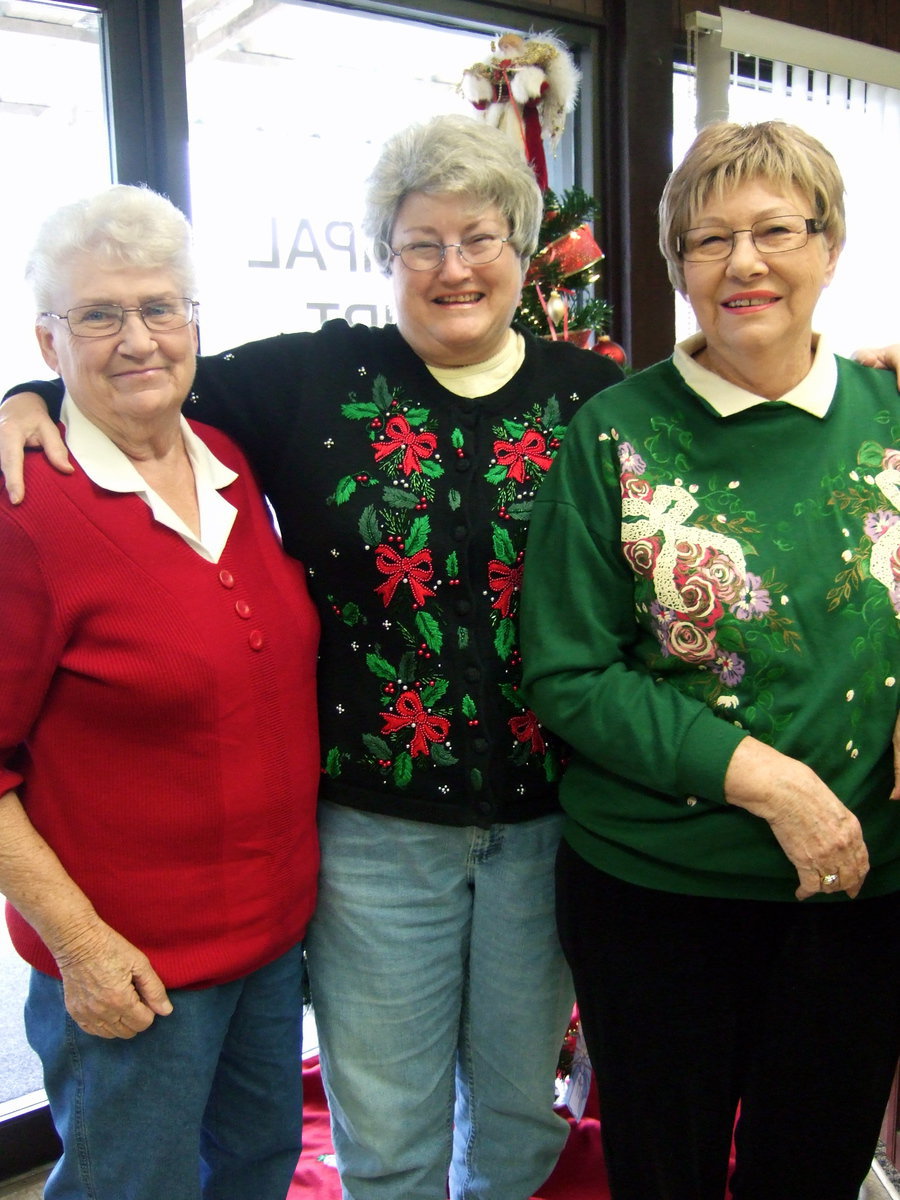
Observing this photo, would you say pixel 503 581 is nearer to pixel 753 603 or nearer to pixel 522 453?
pixel 522 453

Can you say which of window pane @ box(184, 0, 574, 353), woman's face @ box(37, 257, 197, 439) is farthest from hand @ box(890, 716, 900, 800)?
window pane @ box(184, 0, 574, 353)

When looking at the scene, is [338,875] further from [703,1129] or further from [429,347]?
[429,347]

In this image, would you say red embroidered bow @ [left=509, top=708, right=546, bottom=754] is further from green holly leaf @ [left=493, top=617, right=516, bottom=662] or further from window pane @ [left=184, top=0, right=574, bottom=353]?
window pane @ [left=184, top=0, right=574, bottom=353]

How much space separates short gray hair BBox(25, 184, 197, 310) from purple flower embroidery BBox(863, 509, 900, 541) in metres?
0.90

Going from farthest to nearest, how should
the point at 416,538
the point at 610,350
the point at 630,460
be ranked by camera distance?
the point at 610,350 < the point at 416,538 < the point at 630,460

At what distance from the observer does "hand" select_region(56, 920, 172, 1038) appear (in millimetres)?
1227

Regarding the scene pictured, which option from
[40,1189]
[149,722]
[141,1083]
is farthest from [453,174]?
[40,1189]

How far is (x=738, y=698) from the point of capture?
4.17ft

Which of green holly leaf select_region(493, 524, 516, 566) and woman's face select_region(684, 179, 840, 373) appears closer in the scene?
woman's face select_region(684, 179, 840, 373)

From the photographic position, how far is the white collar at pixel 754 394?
1322 mm

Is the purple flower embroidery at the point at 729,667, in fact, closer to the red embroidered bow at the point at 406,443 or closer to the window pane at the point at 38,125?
the red embroidered bow at the point at 406,443

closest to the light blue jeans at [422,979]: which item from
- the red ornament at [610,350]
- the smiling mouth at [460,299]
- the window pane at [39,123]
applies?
the smiling mouth at [460,299]

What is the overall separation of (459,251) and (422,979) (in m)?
1.00

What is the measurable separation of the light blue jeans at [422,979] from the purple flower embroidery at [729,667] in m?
0.37
